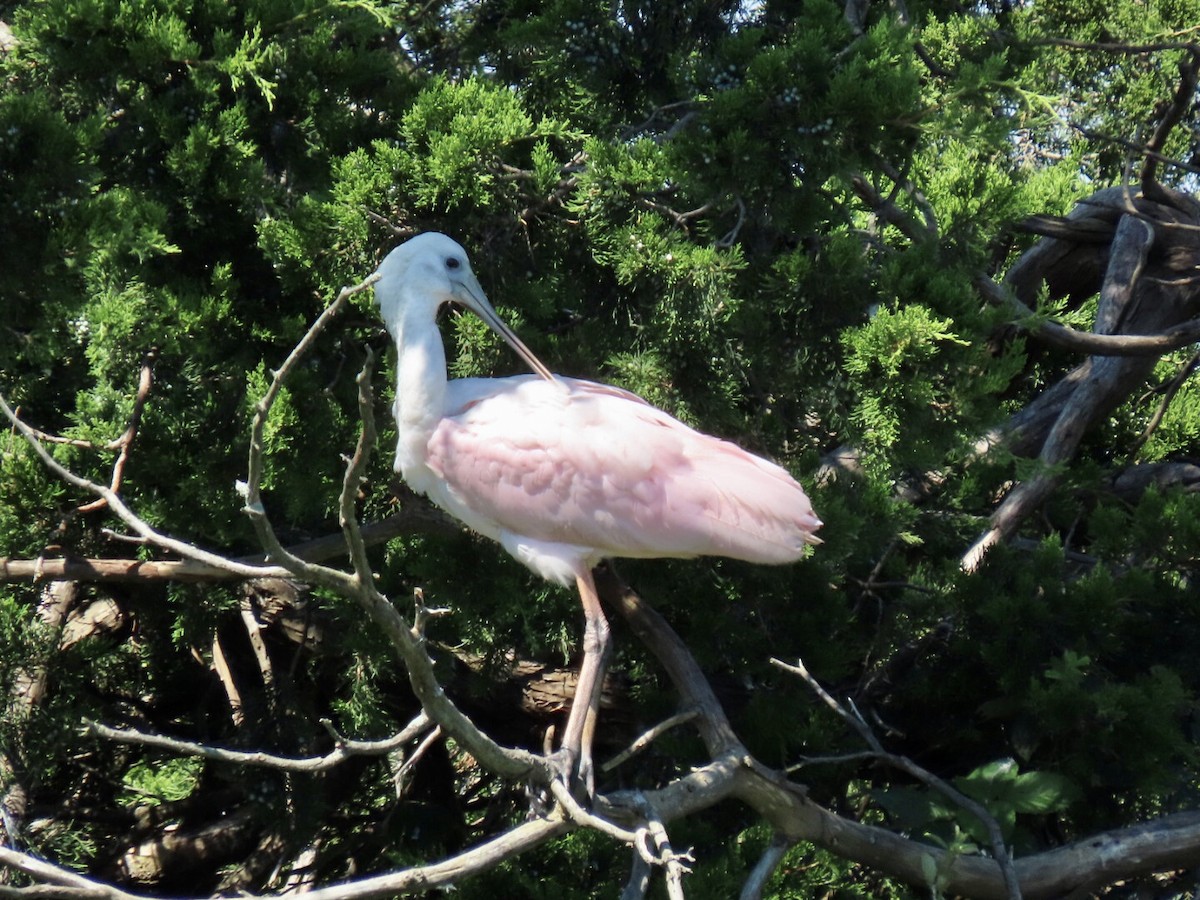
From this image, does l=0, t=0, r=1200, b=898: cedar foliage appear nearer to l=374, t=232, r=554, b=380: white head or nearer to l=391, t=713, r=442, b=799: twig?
l=374, t=232, r=554, b=380: white head

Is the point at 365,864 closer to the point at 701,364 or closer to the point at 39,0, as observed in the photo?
the point at 701,364

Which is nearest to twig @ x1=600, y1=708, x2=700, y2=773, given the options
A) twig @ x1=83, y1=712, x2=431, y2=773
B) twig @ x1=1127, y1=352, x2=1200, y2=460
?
twig @ x1=83, y1=712, x2=431, y2=773

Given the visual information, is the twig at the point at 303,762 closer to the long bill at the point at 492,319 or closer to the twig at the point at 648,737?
the twig at the point at 648,737

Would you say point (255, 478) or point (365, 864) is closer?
point (255, 478)

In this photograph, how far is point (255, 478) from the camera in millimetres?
2447

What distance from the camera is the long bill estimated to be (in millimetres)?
4137

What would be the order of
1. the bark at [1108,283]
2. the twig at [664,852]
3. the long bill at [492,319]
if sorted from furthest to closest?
the bark at [1108,283] → the long bill at [492,319] → the twig at [664,852]

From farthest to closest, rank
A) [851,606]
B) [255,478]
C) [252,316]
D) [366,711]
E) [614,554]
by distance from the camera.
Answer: [851,606] < [366,711] < [252,316] < [614,554] < [255,478]

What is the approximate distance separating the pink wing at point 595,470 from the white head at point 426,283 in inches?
6.6

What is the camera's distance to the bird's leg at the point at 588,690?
379 cm

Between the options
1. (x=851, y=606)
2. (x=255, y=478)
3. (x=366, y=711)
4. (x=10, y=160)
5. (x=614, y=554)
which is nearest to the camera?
(x=255, y=478)

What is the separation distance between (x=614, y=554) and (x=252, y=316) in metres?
1.38

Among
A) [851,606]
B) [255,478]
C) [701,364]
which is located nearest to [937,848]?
[851,606]

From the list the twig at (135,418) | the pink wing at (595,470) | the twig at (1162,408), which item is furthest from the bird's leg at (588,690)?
the twig at (1162,408)
